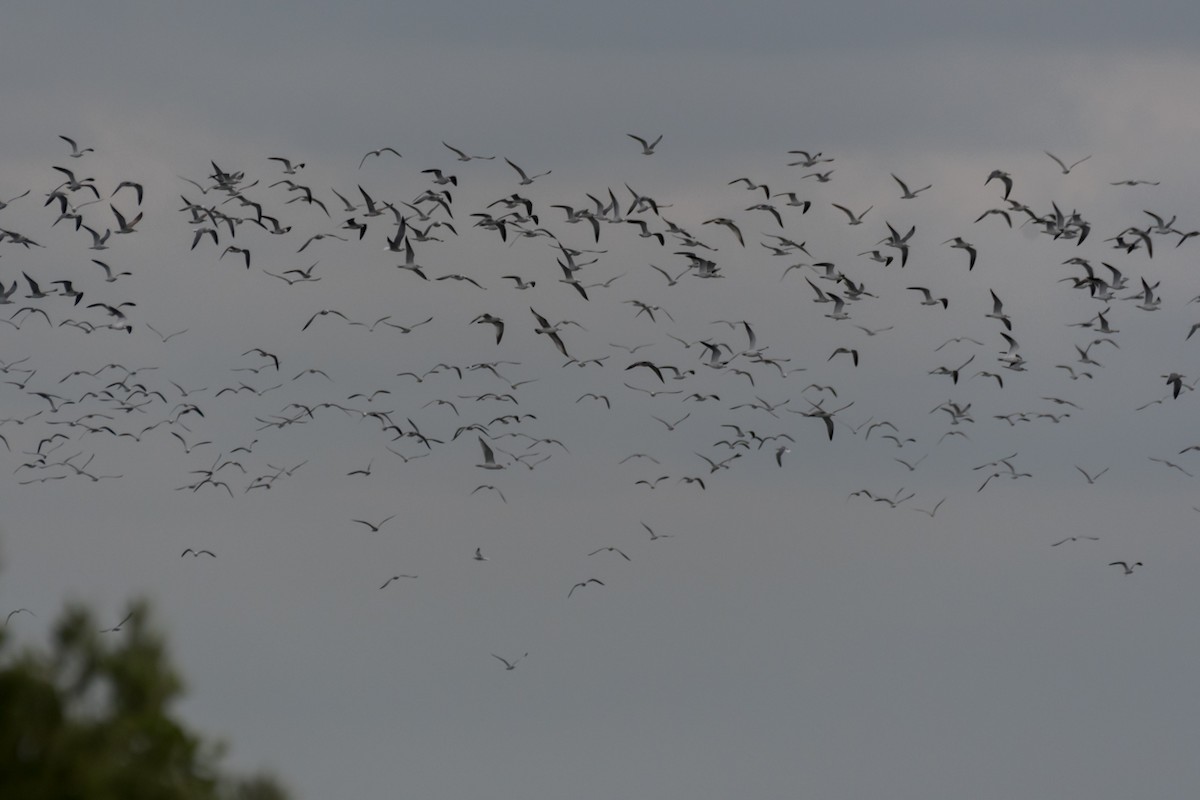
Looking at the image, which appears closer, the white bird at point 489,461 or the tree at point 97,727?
the tree at point 97,727

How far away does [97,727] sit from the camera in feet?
106

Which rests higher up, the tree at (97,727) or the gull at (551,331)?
the gull at (551,331)

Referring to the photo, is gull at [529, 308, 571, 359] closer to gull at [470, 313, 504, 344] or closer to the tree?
gull at [470, 313, 504, 344]

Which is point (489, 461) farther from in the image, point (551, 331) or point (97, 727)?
point (97, 727)

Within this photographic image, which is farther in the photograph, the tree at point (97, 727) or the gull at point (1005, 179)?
the gull at point (1005, 179)

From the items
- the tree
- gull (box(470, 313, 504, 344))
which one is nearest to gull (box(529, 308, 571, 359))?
gull (box(470, 313, 504, 344))

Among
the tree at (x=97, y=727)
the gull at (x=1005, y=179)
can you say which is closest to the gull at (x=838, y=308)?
the gull at (x=1005, y=179)

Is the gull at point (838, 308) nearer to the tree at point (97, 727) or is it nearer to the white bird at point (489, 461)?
the white bird at point (489, 461)

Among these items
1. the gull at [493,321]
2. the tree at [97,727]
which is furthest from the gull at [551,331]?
the tree at [97,727]

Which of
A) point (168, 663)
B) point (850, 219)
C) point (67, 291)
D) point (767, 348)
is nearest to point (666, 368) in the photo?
point (767, 348)

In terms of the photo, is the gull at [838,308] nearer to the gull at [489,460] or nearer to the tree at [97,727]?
the gull at [489,460]

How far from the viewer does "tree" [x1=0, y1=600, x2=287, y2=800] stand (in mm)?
31609

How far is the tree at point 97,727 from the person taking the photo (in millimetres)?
31609

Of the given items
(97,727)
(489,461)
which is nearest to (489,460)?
(489,461)
